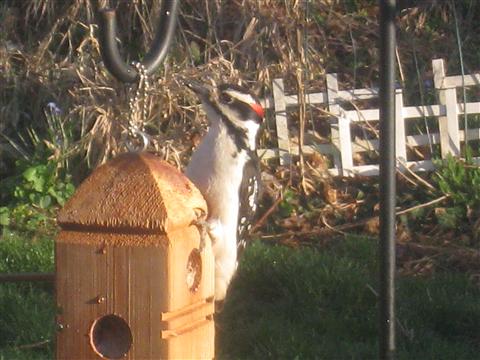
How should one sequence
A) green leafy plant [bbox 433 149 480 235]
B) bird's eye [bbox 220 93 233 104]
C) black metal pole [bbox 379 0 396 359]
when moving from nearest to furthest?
1. black metal pole [bbox 379 0 396 359]
2. bird's eye [bbox 220 93 233 104]
3. green leafy plant [bbox 433 149 480 235]

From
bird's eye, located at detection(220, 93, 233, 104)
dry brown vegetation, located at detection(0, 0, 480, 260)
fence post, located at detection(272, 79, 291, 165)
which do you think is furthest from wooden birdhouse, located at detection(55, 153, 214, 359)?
fence post, located at detection(272, 79, 291, 165)

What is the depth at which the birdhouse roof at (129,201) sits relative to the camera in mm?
2557

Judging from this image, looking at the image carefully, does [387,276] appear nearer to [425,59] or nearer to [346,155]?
[346,155]

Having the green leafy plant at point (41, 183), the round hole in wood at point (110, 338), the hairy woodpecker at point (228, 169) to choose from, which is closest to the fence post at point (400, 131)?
the green leafy plant at point (41, 183)

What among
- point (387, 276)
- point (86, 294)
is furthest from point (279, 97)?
point (86, 294)

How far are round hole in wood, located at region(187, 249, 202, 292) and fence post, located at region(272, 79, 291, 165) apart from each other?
206 inches

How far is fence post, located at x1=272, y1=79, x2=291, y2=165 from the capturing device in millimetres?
8008

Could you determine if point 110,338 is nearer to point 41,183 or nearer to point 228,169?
point 228,169

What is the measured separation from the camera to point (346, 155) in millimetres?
7969

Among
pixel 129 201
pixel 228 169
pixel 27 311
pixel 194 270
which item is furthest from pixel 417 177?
pixel 129 201

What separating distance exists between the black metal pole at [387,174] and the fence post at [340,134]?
11.6ft

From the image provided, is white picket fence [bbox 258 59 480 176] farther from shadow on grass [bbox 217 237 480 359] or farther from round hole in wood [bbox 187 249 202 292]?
round hole in wood [bbox 187 249 202 292]

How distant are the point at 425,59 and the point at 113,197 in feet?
21.6

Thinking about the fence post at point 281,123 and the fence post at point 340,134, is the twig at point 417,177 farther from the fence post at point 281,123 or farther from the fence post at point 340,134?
the fence post at point 281,123
